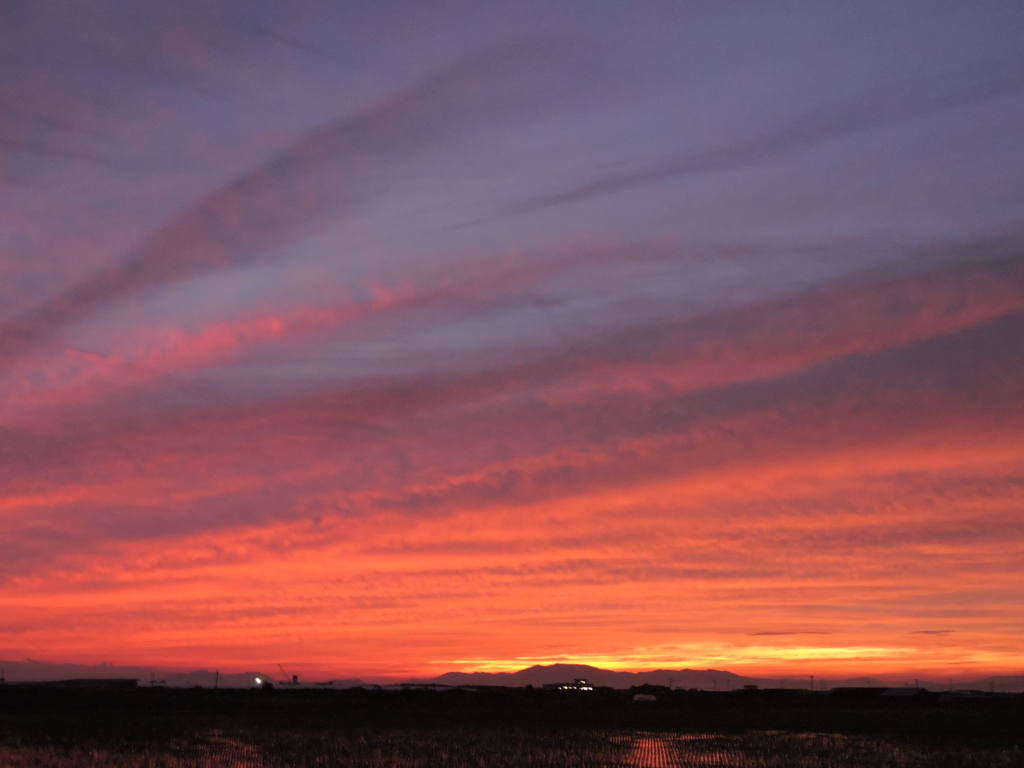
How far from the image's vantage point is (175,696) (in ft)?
321

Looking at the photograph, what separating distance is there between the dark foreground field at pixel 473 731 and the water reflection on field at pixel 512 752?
83 millimetres

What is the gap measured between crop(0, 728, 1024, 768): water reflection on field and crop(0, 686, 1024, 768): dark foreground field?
0.08 meters

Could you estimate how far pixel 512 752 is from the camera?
42844 millimetres

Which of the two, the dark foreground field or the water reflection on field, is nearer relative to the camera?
the water reflection on field

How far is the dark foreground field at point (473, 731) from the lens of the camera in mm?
40094

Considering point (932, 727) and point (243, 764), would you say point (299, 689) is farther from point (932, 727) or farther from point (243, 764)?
point (243, 764)

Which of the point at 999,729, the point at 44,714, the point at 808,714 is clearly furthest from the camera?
the point at 808,714

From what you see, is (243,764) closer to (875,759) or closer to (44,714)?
(875,759)

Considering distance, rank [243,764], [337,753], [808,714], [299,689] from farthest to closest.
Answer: [299,689], [808,714], [337,753], [243,764]

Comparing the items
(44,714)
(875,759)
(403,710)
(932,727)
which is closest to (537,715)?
(403,710)

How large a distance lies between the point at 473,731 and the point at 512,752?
52.2ft

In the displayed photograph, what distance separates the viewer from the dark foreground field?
4009 cm

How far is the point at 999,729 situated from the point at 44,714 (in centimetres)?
6689

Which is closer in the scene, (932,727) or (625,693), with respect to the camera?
(932,727)
